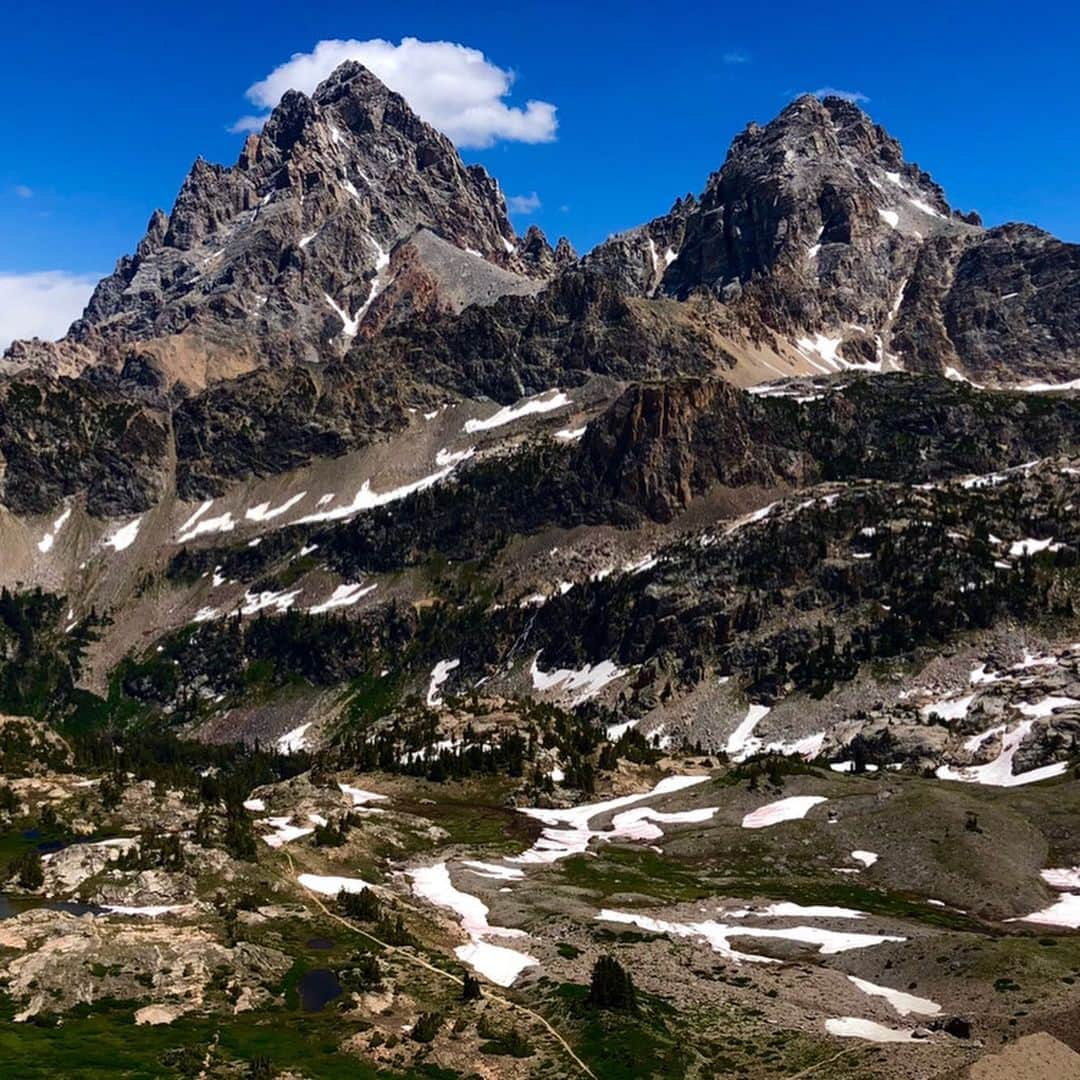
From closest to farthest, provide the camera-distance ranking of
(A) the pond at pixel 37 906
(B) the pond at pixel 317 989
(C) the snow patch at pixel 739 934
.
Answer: (B) the pond at pixel 317 989 → (C) the snow patch at pixel 739 934 → (A) the pond at pixel 37 906

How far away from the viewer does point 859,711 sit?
191m

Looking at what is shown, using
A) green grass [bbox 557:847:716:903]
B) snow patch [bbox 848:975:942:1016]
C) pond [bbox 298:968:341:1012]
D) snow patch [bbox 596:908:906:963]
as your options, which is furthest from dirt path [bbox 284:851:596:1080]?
green grass [bbox 557:847:716:903]

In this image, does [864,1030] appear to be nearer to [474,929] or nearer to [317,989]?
[317,989]

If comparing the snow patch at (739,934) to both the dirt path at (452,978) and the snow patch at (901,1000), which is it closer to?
the snow patch at (901,1000)

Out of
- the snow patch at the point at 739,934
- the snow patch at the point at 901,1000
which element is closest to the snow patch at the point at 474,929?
the snow patch at the point at 739,934

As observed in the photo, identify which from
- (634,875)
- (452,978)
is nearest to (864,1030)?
(452,978)

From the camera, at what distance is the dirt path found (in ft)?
168

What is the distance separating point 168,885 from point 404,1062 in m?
34.3

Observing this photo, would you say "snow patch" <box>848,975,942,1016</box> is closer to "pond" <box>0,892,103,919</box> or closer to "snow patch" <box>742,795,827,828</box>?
"pond" <box>0,892,103,919</box>

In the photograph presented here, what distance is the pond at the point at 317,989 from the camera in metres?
57.9

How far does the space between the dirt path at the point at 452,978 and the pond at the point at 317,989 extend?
5502 millimetres

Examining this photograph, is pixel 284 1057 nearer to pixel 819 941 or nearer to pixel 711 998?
pixel 711 998

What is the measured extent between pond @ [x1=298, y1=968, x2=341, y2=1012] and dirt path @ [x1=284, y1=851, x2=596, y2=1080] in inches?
217

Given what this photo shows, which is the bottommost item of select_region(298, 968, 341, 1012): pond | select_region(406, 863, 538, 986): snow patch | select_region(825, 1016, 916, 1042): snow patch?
select_region(406, 863, 538, 986): snow patch
